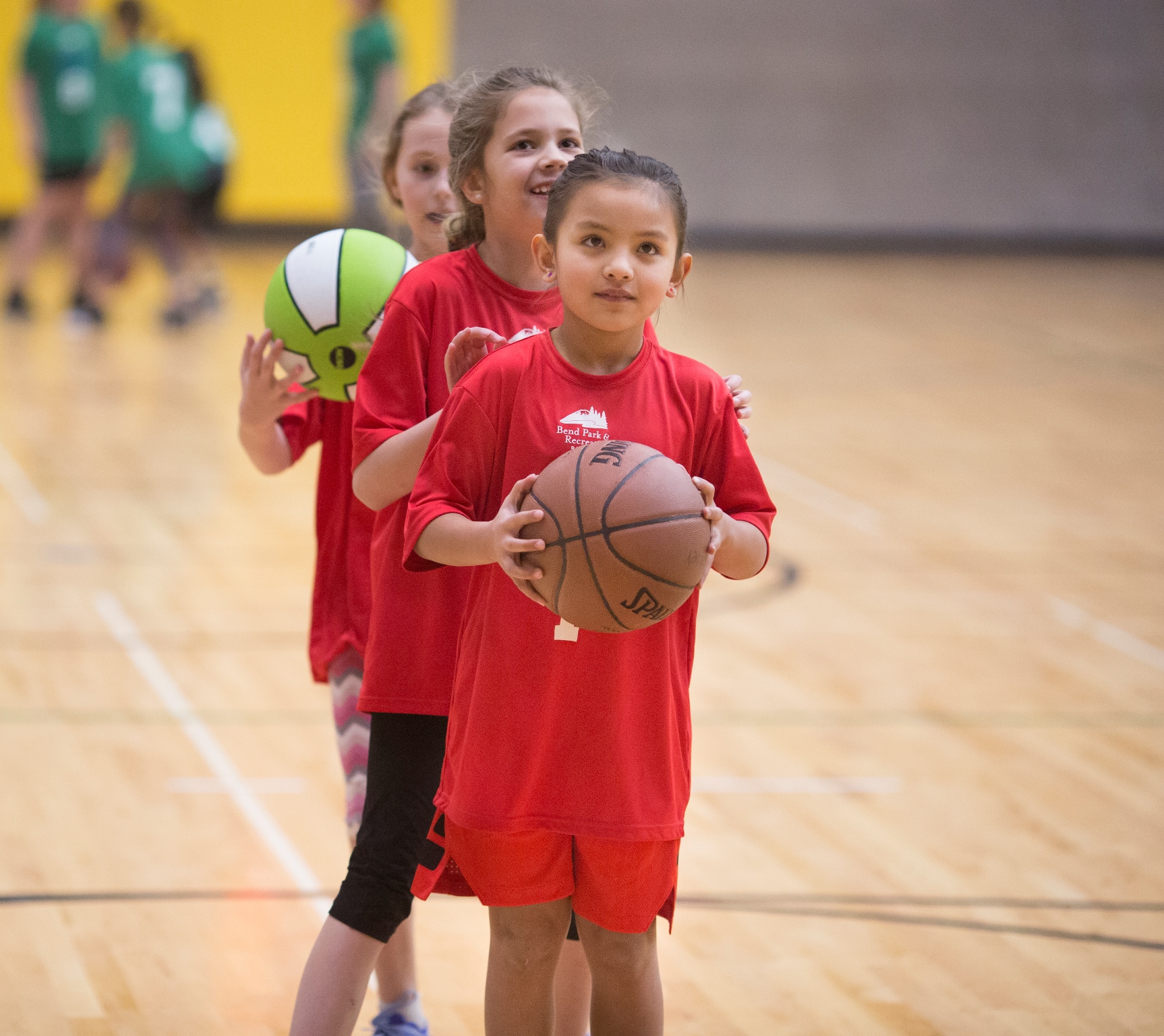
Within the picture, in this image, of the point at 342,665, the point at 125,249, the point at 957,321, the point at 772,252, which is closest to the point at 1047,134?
the point at 772,252

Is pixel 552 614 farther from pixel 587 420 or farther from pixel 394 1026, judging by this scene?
pixel 394 1026

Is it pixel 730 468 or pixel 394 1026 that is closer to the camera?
pixel 730 468

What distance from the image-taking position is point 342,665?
244cm

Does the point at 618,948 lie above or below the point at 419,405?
below

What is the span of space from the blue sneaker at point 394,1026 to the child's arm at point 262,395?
93 cm

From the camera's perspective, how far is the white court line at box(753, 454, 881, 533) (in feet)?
20.4

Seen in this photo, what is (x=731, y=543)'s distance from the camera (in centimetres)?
184

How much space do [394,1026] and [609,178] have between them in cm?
147

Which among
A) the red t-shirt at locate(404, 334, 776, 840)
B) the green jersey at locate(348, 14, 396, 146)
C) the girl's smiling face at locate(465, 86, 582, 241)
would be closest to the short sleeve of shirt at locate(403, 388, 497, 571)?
→ the red t-shirt at locate(404, 334, 776, 840)

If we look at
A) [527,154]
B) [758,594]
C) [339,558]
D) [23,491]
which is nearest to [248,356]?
[339,558]

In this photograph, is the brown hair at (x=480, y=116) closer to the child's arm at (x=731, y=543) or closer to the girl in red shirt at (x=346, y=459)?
the girl in red shirt at (x=346, y=459)

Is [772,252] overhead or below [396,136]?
below

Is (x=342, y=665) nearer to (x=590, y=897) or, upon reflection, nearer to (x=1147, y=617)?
(x=590, y=897)

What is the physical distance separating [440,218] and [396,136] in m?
0.16
